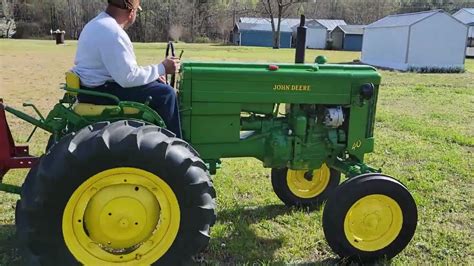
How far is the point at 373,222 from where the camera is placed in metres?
3.76

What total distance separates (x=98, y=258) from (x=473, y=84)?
61.6ft

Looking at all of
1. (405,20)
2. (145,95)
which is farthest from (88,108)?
(405,20)

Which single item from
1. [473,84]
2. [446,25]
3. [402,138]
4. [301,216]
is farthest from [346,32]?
[301,216]

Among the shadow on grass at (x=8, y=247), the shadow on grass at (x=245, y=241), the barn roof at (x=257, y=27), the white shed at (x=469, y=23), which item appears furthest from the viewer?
the barn roof at (x=257, y=27)

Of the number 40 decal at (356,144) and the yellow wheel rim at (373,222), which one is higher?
the number 40 decal at (356,144)

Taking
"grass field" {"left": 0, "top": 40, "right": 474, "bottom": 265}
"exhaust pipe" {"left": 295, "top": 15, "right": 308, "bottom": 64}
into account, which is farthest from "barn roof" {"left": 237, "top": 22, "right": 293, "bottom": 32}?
"exhaust pipe" {"left": 295, "top": 15, "right": 308, "bottom": 64}

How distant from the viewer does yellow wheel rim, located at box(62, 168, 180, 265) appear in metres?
3.07

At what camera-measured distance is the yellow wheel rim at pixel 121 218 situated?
3.07 metres

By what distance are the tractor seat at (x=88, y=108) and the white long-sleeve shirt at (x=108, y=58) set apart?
0.07m

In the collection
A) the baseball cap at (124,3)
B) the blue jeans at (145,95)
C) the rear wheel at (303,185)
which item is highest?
the baseball cap at (124,3)

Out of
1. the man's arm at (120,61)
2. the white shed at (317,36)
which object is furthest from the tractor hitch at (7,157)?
the white shed at (317,36)

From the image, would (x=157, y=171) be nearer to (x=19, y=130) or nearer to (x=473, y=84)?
(x=19, y=130)

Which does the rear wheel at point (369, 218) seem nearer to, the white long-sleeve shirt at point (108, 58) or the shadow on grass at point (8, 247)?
the white long-sleeve shirt at point (108, 58)

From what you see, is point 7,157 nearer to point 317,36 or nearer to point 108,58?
point 108,58
